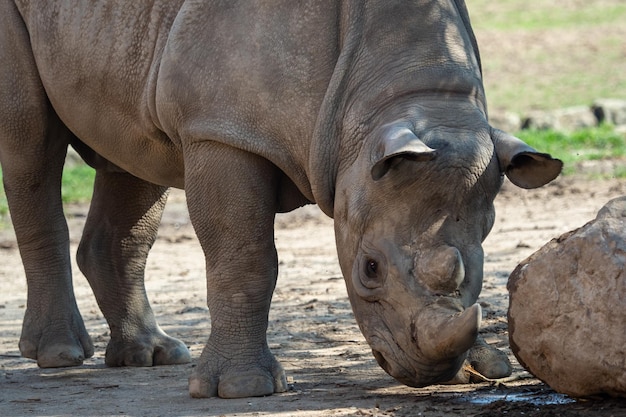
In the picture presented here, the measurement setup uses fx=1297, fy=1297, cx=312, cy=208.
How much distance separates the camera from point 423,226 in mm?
5156

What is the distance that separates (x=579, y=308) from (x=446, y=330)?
20.0 inches

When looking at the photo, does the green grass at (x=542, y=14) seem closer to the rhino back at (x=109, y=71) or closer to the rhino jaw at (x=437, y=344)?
the rhino back at (x=109, y=71)

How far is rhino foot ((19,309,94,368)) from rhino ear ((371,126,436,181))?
8.43 ft

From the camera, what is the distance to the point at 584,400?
5.11 meters

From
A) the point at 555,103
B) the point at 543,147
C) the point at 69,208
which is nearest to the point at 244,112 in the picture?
the point at 69,208

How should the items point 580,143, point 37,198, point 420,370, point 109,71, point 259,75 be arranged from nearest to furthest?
point 420,370, point 259,75, point 109,71, point 37,198, point 580,143

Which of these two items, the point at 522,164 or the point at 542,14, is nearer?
the point at 522,164

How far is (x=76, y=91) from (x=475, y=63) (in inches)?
86.0

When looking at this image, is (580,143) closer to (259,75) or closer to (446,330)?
(259,75)

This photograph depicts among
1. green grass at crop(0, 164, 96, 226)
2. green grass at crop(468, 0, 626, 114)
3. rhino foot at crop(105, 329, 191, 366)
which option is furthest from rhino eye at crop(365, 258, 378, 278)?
green grass at crop(468, 0, 626, 114)

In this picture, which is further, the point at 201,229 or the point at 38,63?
the point at 38,63

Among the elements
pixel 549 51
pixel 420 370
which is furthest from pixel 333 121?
pixel 549 51

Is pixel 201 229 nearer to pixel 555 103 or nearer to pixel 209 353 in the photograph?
pixel 209 353

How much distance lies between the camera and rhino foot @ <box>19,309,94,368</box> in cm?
698
